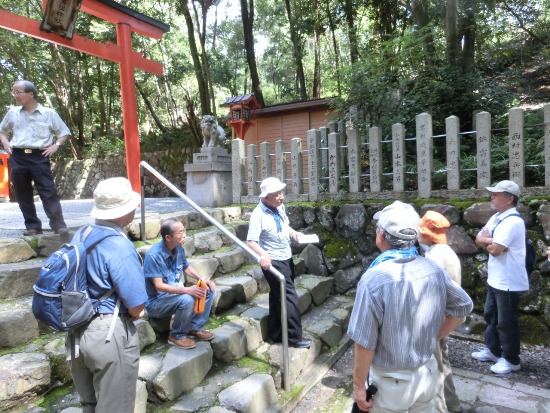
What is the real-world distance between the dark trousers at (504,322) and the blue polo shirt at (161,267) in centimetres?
298

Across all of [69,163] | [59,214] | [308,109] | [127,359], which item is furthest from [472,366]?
[69,163]

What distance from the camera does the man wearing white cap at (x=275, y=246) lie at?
3375mm

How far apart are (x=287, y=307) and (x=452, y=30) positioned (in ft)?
22.4

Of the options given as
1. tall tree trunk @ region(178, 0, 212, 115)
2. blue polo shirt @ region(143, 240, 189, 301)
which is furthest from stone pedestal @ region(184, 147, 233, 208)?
tall tree trunk @ region(178, 0, 212, 115)

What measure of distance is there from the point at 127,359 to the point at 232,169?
15.8 feet

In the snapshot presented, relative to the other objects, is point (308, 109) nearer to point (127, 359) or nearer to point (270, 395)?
point (270, 395)

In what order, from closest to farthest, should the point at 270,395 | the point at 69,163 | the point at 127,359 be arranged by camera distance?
the point at 127,359, the point at 270,395, the point at 69,163

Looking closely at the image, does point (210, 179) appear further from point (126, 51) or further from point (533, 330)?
point (533, 330)

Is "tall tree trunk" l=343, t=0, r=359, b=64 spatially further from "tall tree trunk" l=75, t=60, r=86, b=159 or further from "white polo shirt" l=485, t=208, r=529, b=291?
"tall tree trunk" l=75, t=60, r=86, b=159

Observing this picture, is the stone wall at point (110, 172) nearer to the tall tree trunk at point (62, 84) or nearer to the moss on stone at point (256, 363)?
the tall tree trunk at point (62, 84)

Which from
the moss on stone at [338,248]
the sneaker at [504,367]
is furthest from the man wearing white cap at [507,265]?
the moss on stone at [338,248]

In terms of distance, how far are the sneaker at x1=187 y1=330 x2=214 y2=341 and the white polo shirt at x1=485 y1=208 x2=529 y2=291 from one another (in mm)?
2708

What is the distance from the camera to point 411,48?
651cm

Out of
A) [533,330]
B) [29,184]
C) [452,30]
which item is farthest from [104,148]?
[533,330]
